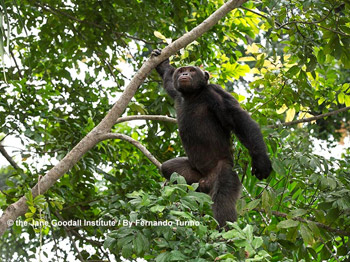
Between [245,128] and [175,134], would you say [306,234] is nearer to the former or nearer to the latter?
[245,128]

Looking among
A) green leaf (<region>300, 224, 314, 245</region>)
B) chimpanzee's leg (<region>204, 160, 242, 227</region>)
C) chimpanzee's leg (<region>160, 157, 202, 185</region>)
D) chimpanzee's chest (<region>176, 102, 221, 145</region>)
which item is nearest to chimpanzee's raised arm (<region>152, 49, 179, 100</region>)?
chimpanzee's chest (<region>176, 102, 221, 145</region>)

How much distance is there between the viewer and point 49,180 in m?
4.22

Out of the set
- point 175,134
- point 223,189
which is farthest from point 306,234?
point 175,134

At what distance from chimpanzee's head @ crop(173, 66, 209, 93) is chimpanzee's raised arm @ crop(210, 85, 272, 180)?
0.21 meters

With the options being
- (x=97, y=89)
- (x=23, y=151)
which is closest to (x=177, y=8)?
(x=97, y=89)

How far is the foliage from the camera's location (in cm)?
380

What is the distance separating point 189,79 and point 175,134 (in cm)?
209

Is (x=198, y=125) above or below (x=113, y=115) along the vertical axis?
above

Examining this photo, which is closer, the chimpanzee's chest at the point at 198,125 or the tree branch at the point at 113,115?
the tree branch at the point at 113,115

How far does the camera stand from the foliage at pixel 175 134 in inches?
149

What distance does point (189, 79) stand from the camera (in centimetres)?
568

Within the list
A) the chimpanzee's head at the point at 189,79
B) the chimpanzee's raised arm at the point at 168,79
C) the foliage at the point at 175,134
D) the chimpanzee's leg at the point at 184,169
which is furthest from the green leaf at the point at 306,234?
the chimpanzee's raised arm at the point at 168,79

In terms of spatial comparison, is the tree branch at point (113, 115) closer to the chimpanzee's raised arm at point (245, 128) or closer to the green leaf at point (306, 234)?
the chimpanzee's raised arm at point (245, 128)

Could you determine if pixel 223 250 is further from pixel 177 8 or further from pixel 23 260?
pixel 23 260
